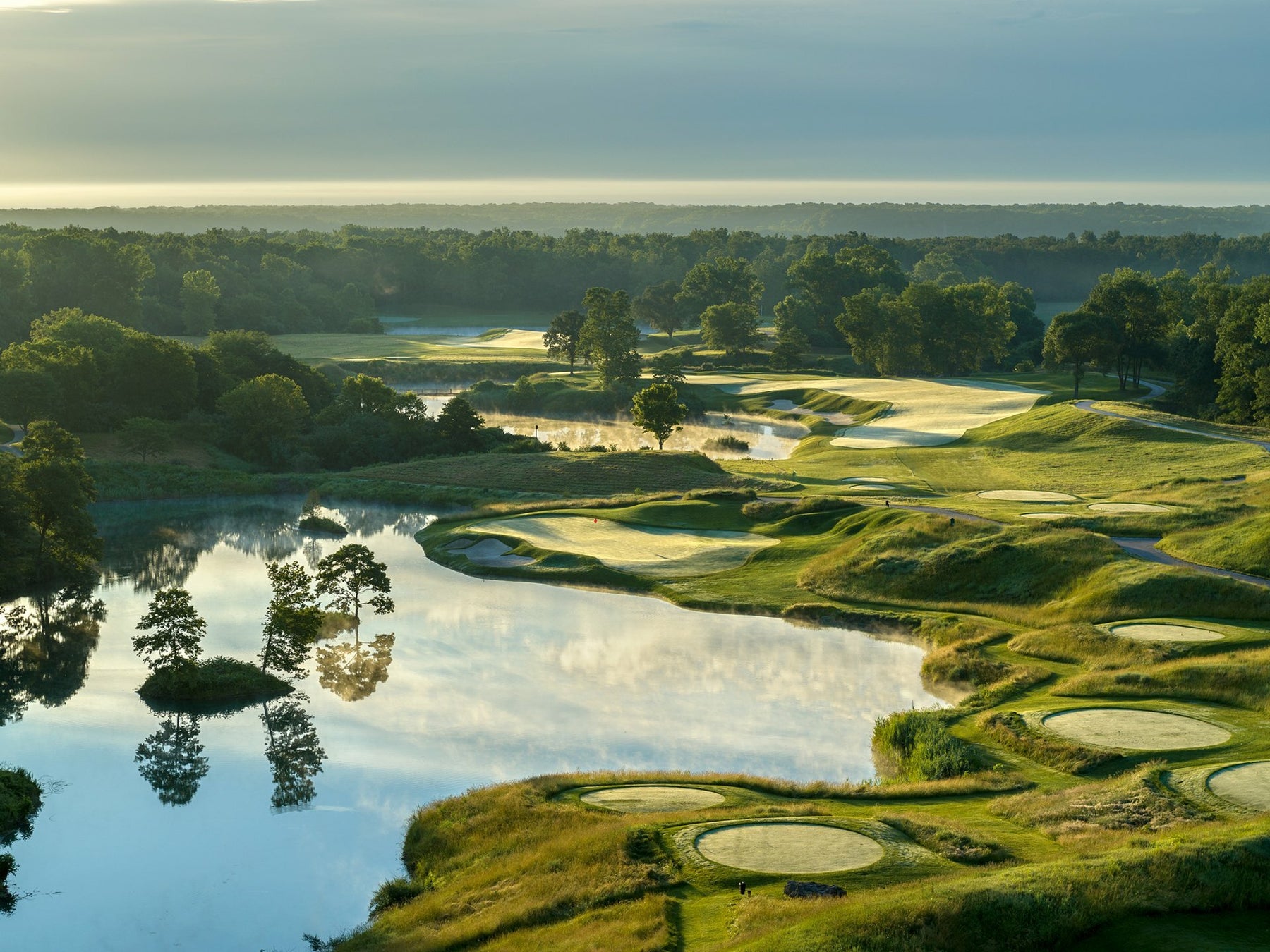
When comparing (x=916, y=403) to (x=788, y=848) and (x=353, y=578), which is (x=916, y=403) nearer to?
(x=353, y=578)

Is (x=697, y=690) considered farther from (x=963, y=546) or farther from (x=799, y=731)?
(x=963, y=546)

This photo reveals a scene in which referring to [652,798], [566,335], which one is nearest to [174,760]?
[652,798]

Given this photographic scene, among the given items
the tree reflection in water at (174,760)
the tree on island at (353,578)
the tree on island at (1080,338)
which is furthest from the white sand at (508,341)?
the tree reflection in water at (174,760)

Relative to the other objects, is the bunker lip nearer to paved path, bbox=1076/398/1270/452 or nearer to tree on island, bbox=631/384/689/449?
paved path, bbox=1076/398/1270/452

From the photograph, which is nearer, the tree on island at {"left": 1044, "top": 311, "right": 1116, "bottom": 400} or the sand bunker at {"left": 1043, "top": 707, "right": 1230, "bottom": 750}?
the sand bunker at {"left": 1043, "top": 707, "right": 1230, "bottom": 750}

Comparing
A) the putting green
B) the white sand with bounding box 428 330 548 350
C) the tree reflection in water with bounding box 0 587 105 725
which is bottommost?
the tree reflection in water with bounding box 0 587 105 725

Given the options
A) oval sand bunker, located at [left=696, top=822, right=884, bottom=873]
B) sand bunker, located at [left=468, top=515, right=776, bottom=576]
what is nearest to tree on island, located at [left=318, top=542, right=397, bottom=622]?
sand bunker, located at [left=468, top=515, right=776, bottom=576]

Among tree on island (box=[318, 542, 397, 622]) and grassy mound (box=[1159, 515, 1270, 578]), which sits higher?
grassy mound (box=[1159, 515, 1270, 578])
